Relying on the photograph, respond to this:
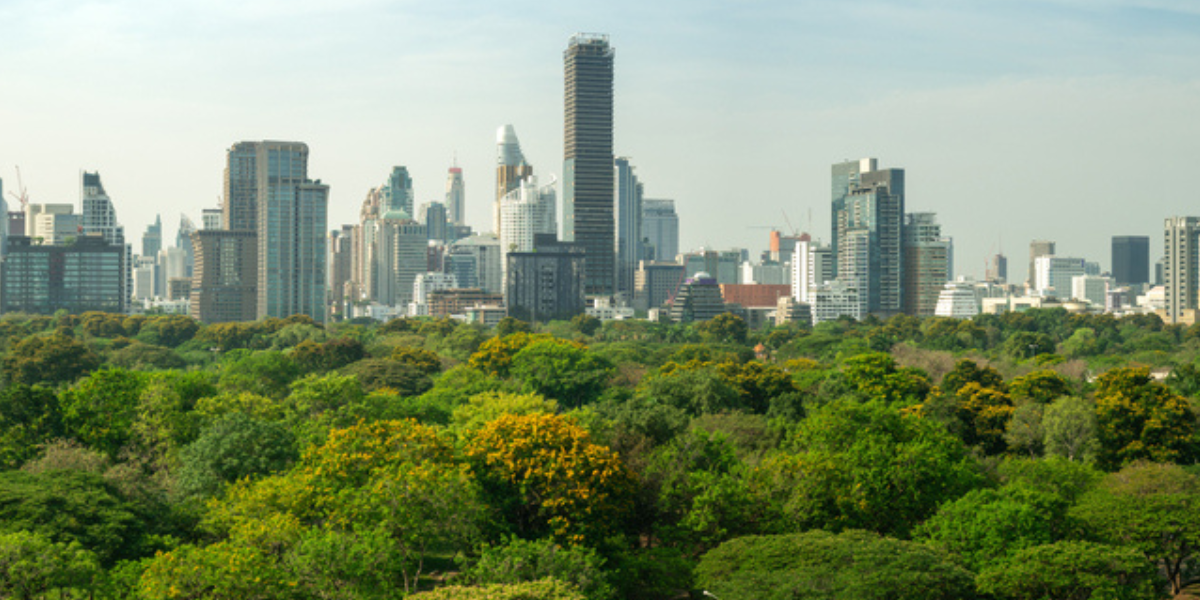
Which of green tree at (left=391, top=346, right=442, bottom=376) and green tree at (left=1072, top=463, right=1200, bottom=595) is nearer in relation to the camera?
green tree at (left=1072, top=463, right=1200, bottom=595)

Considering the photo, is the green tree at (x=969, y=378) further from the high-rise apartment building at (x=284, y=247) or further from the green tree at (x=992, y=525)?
the high-rise apartment building at (x=284, y=247)

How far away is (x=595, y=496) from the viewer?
3322 cm

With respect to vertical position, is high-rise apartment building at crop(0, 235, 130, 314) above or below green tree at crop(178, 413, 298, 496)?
above

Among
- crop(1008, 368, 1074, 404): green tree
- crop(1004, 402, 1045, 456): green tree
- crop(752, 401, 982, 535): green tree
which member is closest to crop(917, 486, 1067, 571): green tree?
crop(752, 401, 982, 535): green tree

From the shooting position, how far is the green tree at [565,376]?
65312mm

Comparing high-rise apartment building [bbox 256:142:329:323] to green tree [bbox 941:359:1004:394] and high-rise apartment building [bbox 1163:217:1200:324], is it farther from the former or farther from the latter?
green tree [bbox 941:359:1004:394]

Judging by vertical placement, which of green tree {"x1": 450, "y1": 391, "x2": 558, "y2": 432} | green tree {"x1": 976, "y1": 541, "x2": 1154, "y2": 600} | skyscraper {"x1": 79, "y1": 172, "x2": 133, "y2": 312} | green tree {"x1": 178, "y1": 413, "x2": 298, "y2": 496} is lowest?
green tree {"x1": 976, "y1": 541, "x2": 1154, "y2": 600}

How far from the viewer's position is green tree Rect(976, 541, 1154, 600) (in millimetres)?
30672

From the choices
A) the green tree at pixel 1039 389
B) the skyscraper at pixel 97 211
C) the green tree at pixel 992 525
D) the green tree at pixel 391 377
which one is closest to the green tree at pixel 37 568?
the green tree at pixel 992 525

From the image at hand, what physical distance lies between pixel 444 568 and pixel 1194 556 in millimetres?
21175

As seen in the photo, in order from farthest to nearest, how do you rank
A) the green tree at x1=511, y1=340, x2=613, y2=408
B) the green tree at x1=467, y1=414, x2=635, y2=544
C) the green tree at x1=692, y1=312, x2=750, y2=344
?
the green tree at x1=692, y1=312, x2=750, y2=344 → the green tree at x1=511, y1=340, x2=613, y2=408 → the green tree at x1=467, y1=414, x2=635, y2=544

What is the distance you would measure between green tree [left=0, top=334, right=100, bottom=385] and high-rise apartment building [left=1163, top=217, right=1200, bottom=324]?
152 meters

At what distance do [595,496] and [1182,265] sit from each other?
172 metres

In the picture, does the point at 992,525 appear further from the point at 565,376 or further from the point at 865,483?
the point at 565,376
